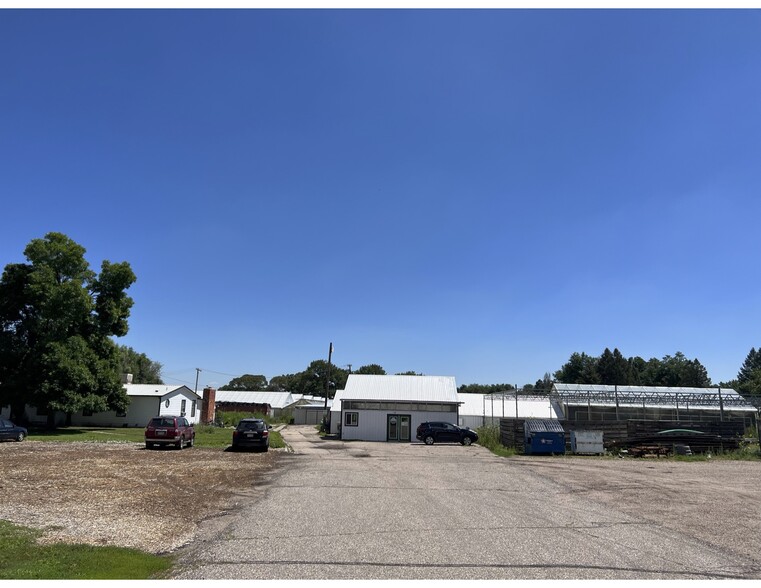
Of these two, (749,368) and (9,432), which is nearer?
(9,432)

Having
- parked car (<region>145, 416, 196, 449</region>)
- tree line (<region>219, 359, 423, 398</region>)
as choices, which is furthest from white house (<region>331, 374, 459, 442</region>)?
tree line (<region>219, 359, 423, 398</region>)

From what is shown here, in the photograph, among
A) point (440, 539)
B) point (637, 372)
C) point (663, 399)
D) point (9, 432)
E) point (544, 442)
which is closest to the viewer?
point (440, 539)

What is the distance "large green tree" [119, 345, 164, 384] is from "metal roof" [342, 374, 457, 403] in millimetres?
45101

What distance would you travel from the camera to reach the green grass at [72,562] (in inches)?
254

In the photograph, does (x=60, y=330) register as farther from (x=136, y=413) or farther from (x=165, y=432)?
(x=165, y=432)

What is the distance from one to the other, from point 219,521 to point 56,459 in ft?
45.0

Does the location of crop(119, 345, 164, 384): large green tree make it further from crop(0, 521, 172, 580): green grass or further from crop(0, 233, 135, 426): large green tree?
crop(0, 521, 172, 580): green grass

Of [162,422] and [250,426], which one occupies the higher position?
[162,422]

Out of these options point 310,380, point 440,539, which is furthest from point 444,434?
point 310,380

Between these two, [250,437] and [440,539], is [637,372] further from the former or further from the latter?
[440,539]

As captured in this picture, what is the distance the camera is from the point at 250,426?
2805 centimetres

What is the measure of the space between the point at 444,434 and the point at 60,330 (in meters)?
28.8

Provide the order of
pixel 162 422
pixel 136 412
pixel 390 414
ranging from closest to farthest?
pixel 162 422 → pixel 390 414 → pixel 136 412

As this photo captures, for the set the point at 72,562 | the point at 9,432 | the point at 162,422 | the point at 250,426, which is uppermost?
the point at 162,422
